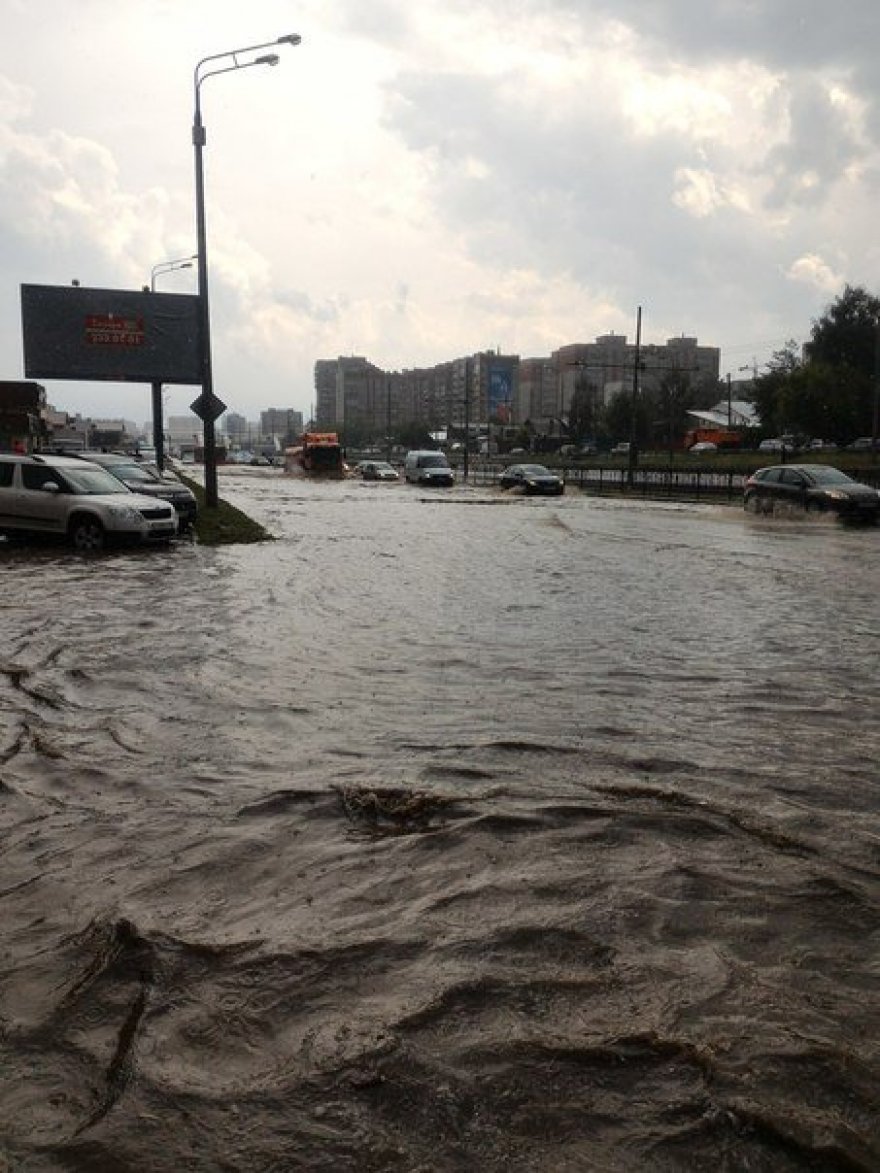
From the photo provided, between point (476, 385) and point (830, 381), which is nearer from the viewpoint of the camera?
point (830, 381)

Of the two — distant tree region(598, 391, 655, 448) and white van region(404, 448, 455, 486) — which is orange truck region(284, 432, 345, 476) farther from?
distant tree region(598, 391, 655, 448)

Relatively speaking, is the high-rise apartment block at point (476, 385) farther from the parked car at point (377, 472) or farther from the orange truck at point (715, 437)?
the parked car at point (377, 472)

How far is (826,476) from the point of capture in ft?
86.0

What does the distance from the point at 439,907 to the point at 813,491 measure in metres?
24.2

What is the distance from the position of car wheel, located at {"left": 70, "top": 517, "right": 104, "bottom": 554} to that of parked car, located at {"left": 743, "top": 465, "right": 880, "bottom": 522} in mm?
17754

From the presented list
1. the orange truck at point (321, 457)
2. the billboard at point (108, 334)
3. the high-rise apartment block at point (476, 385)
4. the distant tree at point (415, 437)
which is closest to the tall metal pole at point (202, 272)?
the billboard at point (108, 334)

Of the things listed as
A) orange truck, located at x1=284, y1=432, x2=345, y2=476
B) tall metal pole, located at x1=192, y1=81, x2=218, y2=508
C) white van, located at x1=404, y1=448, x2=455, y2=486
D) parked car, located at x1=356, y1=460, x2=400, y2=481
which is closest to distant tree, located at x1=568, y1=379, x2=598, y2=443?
orange truck, located at x1=284, y1=432, x2=345, y2=476

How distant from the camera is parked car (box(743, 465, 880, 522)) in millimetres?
24359

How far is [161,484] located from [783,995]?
20520 mm

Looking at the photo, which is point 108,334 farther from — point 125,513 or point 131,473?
point 125,513

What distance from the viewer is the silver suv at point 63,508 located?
53.9 feet

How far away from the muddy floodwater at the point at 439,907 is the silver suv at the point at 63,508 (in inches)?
312

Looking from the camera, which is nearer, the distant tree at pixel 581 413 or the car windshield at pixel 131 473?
the car windshield at pixel 131 473

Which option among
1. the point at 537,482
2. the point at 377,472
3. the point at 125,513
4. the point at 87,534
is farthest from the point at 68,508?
the point at 377,472
